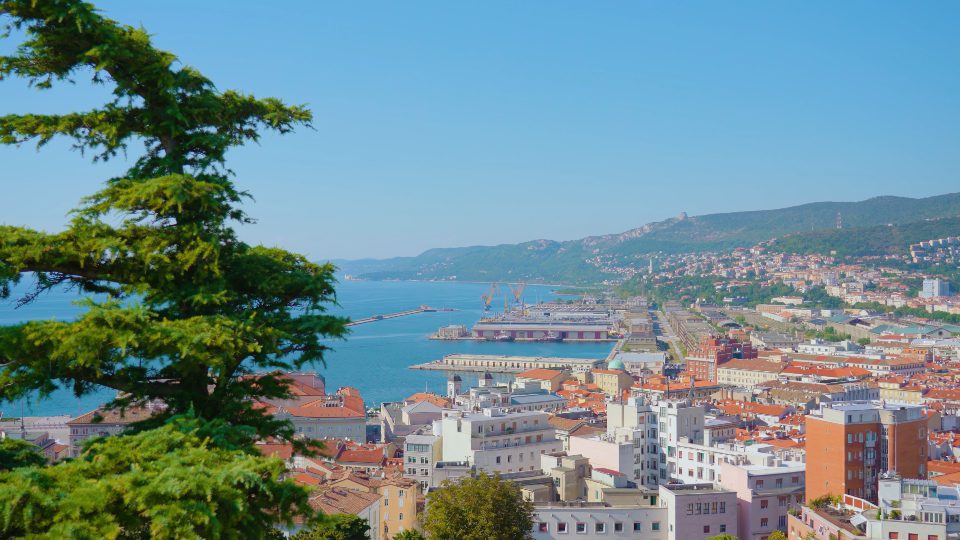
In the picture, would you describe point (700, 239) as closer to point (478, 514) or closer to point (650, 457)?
point (650, 457)

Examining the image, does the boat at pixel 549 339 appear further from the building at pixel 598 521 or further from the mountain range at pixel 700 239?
the building at pixel 598 521

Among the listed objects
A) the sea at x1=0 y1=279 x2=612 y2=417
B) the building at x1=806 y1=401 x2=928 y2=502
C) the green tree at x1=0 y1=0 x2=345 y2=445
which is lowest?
the sea at x1=0 y1=279 x2=612 y2=417

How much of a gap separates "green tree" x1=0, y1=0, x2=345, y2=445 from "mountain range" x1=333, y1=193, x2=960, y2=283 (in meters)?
93.4

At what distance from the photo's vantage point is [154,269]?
2703 mm

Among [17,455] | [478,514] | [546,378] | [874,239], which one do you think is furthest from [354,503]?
[874,239]

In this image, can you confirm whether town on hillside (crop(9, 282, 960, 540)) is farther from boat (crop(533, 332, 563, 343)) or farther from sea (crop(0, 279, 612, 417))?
boat (crop(533, 332, 563, 343))

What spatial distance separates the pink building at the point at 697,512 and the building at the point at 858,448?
1.26 metres

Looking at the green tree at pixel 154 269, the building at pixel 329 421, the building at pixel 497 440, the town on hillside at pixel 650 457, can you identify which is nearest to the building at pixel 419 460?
the town on hillside at pixel 650 457

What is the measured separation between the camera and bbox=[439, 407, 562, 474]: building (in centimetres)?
1446

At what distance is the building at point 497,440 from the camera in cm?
1446

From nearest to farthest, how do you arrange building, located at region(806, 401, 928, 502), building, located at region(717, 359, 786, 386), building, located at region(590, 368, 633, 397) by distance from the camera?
building, located at region(806, 401, 928, 502), building, located at region(590, 368, 633, 397), building, located at region(717, 359, 786, 386)

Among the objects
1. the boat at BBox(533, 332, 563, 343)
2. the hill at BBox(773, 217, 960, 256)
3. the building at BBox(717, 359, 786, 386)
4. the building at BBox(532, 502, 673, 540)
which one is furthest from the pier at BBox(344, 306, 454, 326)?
the building at BBox(532, 502, 673, 540)

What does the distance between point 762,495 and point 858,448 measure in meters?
→ 1.57

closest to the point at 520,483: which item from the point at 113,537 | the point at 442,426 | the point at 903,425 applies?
the point at 442,426
